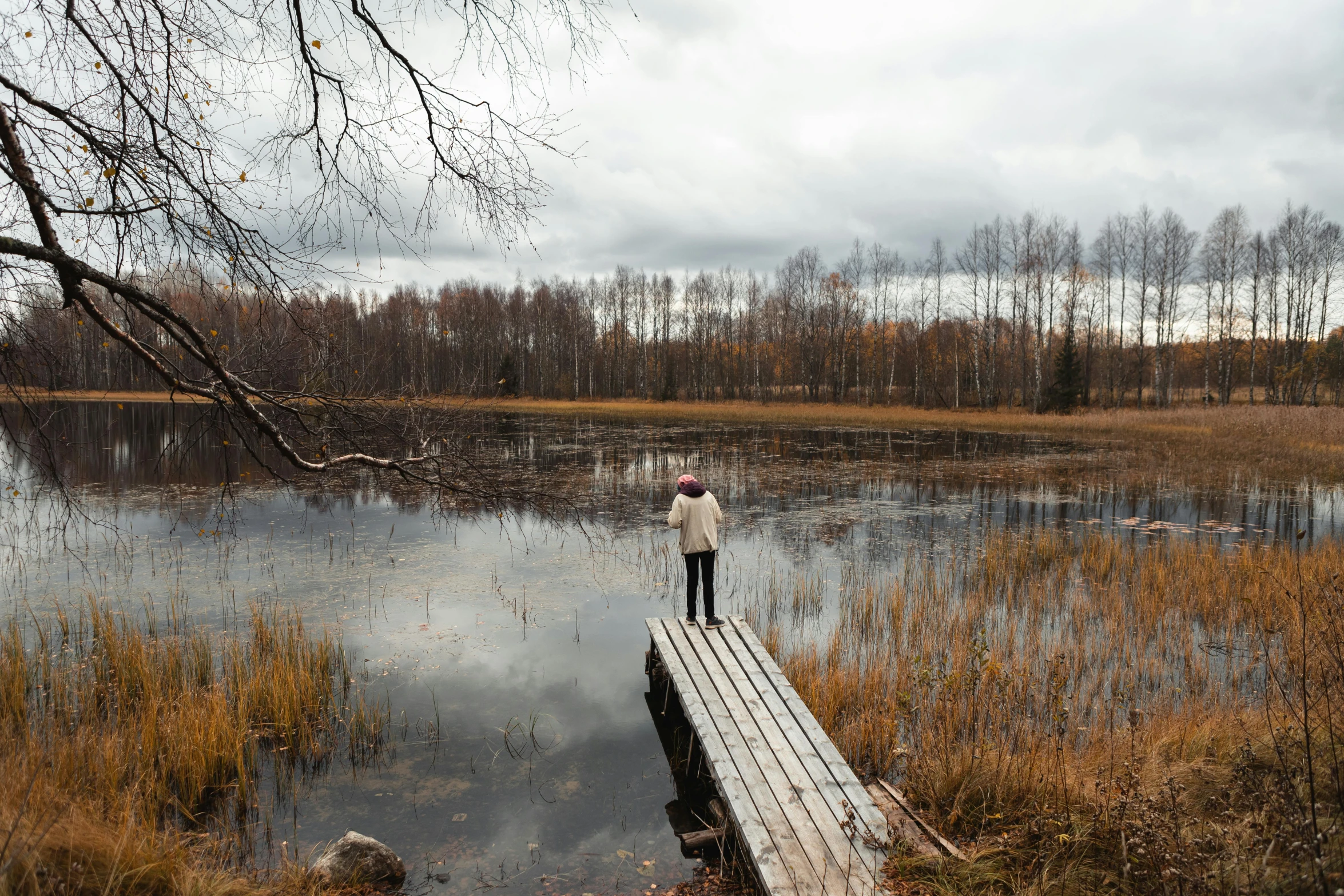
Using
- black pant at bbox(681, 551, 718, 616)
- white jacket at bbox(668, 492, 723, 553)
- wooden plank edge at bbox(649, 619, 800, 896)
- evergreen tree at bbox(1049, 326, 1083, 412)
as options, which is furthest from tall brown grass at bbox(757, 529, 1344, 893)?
evergreen tree at bbox(1049, 326, 1083, 412)

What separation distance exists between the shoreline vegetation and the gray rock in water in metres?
2.77

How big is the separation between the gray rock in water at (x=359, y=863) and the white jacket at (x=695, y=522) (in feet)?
12.8

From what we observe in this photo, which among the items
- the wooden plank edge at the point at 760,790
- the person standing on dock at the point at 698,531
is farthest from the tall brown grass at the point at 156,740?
the person standing on dock at the point at 698,531

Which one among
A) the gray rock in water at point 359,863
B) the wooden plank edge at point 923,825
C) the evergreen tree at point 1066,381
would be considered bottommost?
the gray rock in water at point 359,863

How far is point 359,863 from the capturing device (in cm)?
420

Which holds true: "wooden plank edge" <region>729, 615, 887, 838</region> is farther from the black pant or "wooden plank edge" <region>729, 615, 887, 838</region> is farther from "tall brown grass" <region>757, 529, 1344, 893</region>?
the black pant

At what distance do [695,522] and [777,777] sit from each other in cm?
322

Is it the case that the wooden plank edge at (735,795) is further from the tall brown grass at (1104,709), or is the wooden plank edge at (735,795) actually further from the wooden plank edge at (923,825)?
the wooden plank edge at (923,825)

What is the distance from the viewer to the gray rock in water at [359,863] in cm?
412

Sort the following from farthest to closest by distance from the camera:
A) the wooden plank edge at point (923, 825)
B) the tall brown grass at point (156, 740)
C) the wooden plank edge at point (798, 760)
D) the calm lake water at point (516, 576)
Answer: the calm lake water at point (516, 576)
the wooden plank edge at point (923, 825)
the wooden plank edge at point (798, 760)
the tall brown grass at point (156, 740)

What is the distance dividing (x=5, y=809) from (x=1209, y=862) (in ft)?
17.4

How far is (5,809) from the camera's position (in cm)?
321

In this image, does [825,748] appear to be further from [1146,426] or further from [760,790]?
[1146,426]

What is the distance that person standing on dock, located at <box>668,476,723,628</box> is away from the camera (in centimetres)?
747
